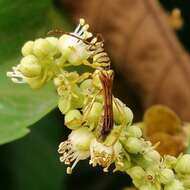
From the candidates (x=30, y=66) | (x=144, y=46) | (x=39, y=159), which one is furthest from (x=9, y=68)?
(x=144, y=46)

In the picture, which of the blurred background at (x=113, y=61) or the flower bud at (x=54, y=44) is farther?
the blurred background at (x=113, y=61)

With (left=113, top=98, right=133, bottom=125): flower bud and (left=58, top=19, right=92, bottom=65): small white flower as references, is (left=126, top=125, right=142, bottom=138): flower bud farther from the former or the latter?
(left=58, top=19, right=92, bottom=65): small white flower

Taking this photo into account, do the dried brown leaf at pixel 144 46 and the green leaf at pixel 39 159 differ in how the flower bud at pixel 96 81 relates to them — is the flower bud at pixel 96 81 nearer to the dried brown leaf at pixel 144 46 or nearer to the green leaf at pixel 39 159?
the green leaf at pixel 39 159

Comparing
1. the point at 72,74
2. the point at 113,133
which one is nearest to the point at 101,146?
the point at 113,133

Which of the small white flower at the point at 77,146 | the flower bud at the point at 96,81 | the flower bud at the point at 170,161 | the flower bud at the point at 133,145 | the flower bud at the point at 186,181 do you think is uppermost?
the flower bud at the point at 96,81

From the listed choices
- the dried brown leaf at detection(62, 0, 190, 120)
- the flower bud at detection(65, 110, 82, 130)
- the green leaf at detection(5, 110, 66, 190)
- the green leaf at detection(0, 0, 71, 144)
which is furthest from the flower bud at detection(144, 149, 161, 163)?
the dried brown leaf at detection(62, 0, 190, 120)

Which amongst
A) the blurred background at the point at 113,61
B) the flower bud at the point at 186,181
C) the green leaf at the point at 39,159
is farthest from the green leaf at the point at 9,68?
the flower bud at the point at 186,181

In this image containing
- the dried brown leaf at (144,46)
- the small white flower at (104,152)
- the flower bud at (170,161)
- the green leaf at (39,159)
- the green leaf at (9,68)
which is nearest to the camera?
the small white flower at (104,152)
